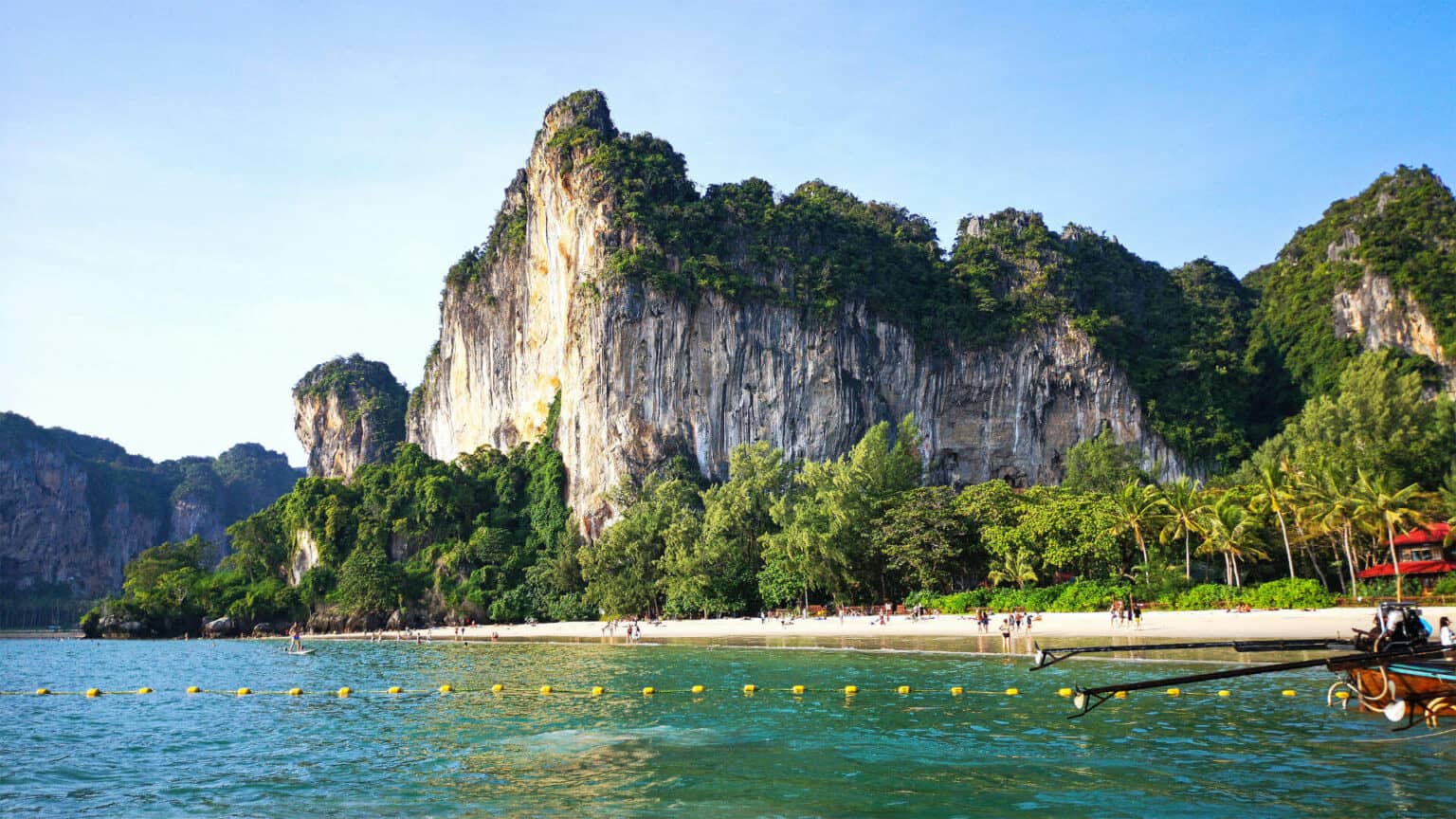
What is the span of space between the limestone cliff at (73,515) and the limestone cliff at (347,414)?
36204 millimetres

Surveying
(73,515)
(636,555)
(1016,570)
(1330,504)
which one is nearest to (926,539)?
(1016,570)

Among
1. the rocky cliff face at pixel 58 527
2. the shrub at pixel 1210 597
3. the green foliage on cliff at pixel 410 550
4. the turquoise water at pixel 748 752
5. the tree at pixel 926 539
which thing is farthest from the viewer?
the rocky cliff face at pixel 58 527

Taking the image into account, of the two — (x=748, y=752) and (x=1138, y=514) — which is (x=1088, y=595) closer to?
(x=1138, y=514)

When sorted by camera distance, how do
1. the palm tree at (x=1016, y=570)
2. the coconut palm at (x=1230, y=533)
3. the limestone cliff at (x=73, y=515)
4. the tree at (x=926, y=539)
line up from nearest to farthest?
the coconut palm at (x=1230, y=533) < the palm tree at (x=1016, y=570) < the tree at (x=926, y=539) < the limestone cliff at (x=73, y=515)

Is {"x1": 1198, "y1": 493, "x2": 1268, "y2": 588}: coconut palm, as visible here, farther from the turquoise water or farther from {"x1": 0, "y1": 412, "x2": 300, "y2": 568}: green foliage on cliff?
{"x1": 0, "y1": 412, "x2": 300, "y2": 568}: green foliage on cliff

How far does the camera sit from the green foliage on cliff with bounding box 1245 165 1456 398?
74188mm

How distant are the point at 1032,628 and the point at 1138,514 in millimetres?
11696

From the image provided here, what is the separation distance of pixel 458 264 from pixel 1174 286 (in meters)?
78.0

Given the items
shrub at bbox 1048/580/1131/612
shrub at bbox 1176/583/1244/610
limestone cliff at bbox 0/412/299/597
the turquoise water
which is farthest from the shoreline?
limestone cliff at bbox 0/412/299/597

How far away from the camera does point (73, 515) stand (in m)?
174

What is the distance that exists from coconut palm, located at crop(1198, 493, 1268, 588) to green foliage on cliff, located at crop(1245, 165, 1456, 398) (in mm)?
40501

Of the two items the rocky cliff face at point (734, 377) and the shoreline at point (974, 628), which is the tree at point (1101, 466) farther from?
the shoreline at point (974, 628)

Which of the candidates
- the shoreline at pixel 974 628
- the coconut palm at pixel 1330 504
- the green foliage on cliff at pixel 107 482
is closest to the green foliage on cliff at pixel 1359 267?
the coconut palm at pixel 1330 504

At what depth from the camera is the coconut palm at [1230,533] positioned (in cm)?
4350
